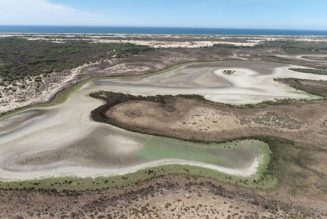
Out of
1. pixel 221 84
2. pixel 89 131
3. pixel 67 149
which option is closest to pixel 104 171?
pixel 67 149

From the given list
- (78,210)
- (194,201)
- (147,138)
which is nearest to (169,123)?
(147,138)

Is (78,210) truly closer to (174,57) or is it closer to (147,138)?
(147,138)

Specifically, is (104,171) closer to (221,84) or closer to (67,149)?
(67,149)

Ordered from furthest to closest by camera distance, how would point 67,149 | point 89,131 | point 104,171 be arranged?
1. point 89,131
2. point 67,149
3. point 104,171

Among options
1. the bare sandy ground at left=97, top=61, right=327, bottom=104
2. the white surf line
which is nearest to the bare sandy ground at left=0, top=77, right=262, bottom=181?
the white surf line

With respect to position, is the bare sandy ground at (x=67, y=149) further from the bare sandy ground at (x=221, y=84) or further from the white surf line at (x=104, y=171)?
the bare sandy ground at (x=221, y=84)

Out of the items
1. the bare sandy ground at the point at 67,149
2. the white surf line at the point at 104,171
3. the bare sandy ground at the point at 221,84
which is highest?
the bare sandy ground at the point at 221,84

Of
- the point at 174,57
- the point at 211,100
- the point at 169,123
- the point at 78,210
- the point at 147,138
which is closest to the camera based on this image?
the point at 78,210

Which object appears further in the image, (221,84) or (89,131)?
(221,84)

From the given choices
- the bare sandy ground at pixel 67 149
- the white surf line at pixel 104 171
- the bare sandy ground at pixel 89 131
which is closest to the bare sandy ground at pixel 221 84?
Answer: the bare sandy ground at pixel 89 131
